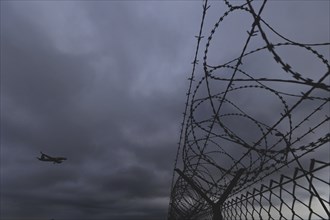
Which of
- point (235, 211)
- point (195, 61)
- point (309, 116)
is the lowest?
point (235, 211)

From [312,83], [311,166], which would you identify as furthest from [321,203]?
[312,83]

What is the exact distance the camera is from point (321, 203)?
2.61 meters

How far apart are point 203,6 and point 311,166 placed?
1939 mm

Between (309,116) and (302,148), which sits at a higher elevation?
(309,116)

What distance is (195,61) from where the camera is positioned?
14.5 ft

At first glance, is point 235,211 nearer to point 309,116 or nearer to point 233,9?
point 309,116

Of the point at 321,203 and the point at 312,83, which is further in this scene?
the point at 321,203

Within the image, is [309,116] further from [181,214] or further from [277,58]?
[181,214]

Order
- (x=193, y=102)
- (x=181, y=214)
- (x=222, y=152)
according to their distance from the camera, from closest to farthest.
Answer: (x=193, y=102) < (x=222, y=152) < (x=181, y=214)

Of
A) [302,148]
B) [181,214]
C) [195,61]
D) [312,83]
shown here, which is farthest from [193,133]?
[181,214]

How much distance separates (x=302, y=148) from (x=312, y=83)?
164cm

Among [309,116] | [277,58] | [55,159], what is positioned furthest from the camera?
[55,159]

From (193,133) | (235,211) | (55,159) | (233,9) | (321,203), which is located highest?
(55,159)

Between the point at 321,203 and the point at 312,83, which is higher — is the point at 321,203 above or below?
below
